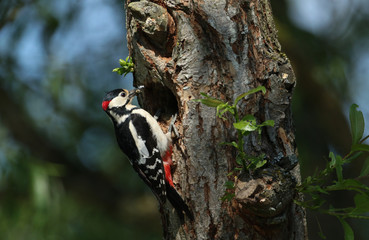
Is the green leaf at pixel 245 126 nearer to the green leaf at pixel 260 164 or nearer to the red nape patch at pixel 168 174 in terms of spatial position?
the green leaf at pixel 260 164

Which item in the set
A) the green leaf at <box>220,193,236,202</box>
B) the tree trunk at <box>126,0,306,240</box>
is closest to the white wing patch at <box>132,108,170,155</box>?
the tree trunk at <box>126,0,306,240</box>

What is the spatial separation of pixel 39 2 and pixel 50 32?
374 mm

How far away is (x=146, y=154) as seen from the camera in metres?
3.23

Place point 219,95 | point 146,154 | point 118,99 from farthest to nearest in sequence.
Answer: point 118,99 < point 146,154 < point 219,95

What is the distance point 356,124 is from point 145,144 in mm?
1613

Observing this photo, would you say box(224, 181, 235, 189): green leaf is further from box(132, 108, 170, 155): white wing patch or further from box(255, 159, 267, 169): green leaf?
box(132, 108, 170, 155): white wing patch

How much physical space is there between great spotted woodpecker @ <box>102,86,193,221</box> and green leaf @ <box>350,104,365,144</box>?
0.94 m

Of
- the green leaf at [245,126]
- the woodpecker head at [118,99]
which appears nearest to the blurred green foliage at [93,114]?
the woodpecker head at [118,99]

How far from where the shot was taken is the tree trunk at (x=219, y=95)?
2307 millimetres

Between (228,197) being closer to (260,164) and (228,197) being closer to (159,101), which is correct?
(260,164)

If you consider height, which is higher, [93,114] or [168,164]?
[93,114]

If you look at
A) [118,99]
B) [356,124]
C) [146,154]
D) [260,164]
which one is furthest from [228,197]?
[118,99]

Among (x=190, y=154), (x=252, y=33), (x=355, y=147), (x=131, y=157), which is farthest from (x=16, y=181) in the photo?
(x=355, y=147)

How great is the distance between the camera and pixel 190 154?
2.44 metres
